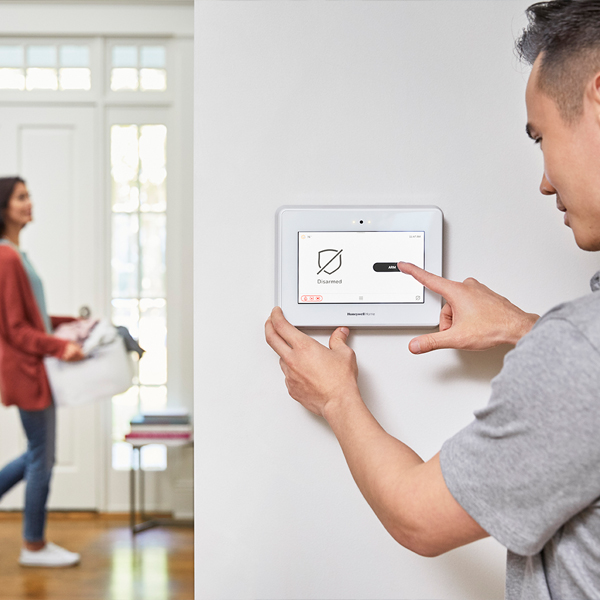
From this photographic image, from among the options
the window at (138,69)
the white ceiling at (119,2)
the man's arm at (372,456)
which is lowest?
the man's arm at (372,456)

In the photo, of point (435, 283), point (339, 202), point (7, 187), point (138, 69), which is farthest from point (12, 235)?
point (435, 283)

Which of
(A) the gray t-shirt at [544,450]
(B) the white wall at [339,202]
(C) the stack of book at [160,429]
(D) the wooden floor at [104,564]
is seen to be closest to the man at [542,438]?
(A) the gray t-shirt at [544,450]

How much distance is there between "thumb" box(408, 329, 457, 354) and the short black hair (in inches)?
8.4

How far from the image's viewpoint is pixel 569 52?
411mm

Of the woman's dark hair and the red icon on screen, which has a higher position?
the woman's dark hair

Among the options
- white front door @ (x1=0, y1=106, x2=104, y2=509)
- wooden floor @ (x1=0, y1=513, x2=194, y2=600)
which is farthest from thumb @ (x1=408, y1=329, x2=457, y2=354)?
white front door @ (x1=0, y1=106, x2=104, y2=509)

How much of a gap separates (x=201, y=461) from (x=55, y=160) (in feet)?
8.41

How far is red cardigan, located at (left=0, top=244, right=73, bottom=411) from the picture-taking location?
232cm

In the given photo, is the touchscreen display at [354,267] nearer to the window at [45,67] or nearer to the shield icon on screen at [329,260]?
the shield icon on screen at [329,260]

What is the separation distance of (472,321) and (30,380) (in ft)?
7.75

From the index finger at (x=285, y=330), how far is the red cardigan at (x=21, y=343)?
6.86 feet

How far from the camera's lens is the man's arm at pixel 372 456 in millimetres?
391

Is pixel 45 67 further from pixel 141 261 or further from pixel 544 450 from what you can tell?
pixel 544 450

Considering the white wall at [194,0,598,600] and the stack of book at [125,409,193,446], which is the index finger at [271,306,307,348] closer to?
the white wall at [194,0,598,600]
